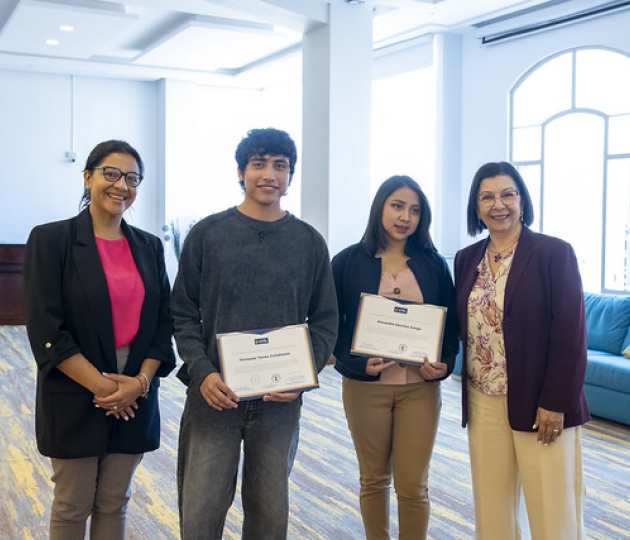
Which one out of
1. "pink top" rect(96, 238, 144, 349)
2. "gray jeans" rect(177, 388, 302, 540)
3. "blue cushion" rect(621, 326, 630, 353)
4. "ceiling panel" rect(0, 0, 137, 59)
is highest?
"ceiling panel" rect(0, 0, 137, 59)

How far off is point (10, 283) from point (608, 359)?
7.76 metres

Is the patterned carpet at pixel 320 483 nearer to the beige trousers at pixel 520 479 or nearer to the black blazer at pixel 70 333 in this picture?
the beige trousers at pixel 520 479

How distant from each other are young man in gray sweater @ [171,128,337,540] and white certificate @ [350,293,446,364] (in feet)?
1.04

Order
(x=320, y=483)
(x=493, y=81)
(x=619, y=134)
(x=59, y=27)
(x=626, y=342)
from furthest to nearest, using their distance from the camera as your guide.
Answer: (x=59, y=27) < (x=493, y=81) < (x=619, y=134) < (x=626, y=342) < (x=320, y=483)

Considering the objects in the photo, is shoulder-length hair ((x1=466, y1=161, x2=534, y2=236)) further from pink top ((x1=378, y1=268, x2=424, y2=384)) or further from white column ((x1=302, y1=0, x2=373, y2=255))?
white column ((x1=302, y1=0, x2=373, y2=255))

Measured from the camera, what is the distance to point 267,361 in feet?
7.17

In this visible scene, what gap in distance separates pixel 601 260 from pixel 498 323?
5132 millimetres

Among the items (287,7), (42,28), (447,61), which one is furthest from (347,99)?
(42,28)

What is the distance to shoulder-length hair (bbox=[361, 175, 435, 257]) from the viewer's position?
267 centimetres

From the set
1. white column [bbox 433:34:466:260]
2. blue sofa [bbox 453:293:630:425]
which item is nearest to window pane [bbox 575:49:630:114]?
white column [bbox 433:34:466:260]

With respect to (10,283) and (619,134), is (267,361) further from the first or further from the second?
(10,283)

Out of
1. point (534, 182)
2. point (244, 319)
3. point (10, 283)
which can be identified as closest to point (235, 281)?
point (244, 319)

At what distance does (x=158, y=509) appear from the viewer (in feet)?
11.9

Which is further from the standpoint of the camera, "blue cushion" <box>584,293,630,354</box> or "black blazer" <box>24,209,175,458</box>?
"blue cushion" <box>584,293,630,354</box>
